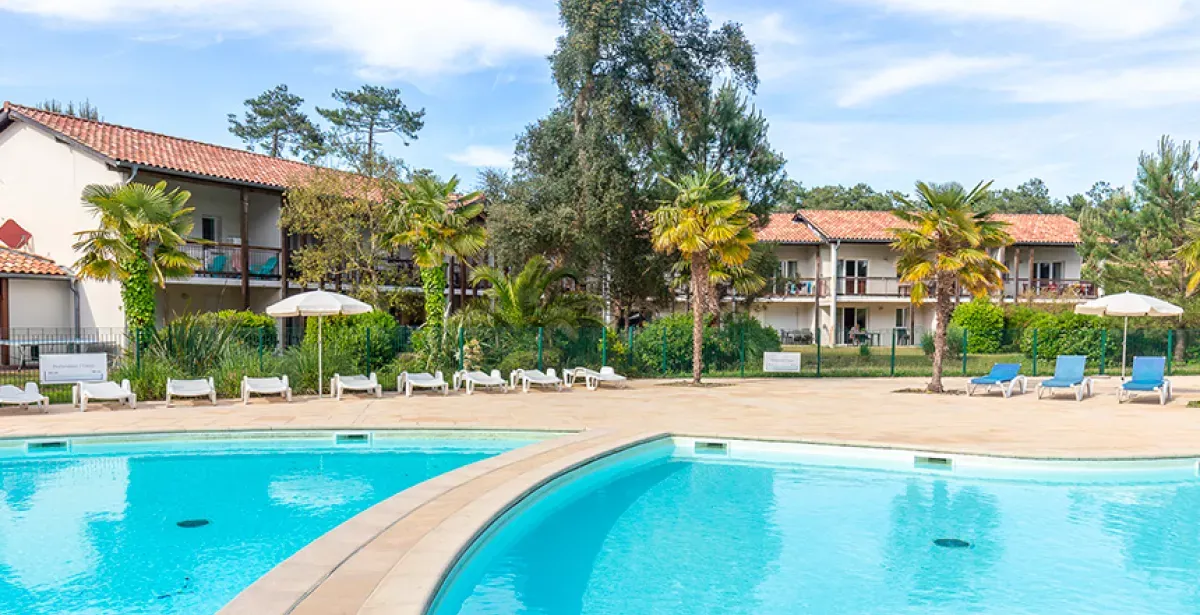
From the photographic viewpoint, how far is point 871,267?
3978 cm

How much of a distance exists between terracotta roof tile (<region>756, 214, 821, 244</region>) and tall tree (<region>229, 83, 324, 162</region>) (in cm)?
2923

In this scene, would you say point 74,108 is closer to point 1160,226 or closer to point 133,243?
point 133,243

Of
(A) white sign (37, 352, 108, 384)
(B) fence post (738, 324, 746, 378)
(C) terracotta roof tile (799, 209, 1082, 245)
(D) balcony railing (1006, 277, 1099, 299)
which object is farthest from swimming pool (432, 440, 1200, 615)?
(D) balcony railing (1006, 277, 1099, 299)

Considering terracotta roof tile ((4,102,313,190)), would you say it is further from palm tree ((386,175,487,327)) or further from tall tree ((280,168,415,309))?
palm tree ((386,175,487,327))

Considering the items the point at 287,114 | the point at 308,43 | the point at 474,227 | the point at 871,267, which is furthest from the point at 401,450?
the point at 287,114

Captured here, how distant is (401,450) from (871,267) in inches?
1294

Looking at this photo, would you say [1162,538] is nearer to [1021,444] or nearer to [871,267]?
[1021,444]

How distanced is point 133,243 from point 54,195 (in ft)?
35.2

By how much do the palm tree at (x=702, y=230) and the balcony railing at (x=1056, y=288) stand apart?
23.1 meters

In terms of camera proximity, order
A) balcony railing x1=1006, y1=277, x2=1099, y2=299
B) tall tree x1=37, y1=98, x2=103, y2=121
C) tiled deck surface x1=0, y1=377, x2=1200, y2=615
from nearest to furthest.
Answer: tiled deck surface x1=0, y1=377, x2=1200, y2=615 < balcony railing x1=1006, y1=277, x2=1099, y2=299 < tall tree x1=37, y1=98, x2=103, y2=121

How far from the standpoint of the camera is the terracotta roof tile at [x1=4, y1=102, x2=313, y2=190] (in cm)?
2269

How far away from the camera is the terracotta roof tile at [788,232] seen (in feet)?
127

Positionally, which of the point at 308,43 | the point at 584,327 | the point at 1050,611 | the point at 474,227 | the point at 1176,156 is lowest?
the point at 1050,611

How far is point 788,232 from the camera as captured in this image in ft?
131
